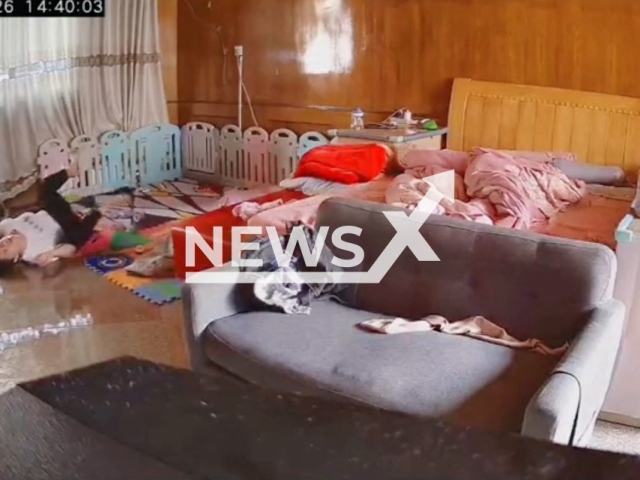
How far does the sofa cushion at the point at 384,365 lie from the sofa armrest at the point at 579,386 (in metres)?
0.14

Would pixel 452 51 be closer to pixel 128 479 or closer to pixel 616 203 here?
pixel 616 203

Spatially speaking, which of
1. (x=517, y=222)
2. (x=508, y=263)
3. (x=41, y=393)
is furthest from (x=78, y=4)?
(x=41, y=393)

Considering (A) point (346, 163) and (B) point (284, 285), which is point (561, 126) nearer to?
(A) point (346, 163)

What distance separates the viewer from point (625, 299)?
261cm

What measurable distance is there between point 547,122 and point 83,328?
271 centimetres

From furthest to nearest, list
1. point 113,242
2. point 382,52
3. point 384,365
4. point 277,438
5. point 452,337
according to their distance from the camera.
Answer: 1. point 382,52
2. point 113,242
3. point 452,337
4. point 384,365
5. point 277,438

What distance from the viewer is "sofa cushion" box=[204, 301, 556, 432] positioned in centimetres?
204

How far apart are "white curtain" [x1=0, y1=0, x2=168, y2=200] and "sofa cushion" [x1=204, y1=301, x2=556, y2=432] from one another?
3218 millimetres

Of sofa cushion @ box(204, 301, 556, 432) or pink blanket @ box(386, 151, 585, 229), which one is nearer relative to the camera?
sofa cushion @ box(204, 301, 556, 432)

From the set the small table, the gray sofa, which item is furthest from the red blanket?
the gray sofa

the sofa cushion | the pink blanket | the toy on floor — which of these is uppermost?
the pink blanket

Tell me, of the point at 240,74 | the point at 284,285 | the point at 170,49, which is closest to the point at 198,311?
the point at 284,285

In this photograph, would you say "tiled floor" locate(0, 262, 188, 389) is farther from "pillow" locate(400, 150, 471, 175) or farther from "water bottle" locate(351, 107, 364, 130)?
"water bottle" locate(351, 107, 364, 130)

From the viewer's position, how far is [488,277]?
249 cm
